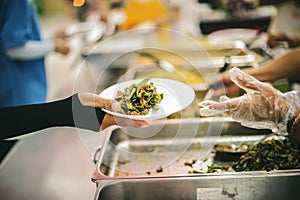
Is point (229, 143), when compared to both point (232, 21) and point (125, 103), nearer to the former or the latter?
point (125, 103)

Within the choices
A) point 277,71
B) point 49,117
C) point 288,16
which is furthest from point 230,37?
point 49,117

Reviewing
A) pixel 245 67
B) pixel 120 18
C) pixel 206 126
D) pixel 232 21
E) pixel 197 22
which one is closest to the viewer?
Result: pixel 206 126

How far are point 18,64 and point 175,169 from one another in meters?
0.98

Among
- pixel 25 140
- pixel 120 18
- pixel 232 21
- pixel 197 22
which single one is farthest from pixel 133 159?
pixel 120 18

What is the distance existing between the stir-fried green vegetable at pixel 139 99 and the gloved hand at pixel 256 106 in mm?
147

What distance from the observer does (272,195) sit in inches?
46.6

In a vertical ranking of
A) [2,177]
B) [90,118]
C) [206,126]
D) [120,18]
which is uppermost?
[120,18]

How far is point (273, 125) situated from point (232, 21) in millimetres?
1682

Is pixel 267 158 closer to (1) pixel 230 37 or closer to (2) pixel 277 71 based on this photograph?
(2) pixel 277 71

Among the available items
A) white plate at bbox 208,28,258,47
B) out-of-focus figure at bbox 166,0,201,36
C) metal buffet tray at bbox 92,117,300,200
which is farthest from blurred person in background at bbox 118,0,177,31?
metal buffet tray at bbox 92,117,300,200

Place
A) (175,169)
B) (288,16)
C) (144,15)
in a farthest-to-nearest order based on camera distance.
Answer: (144,15) → (288,16) → (175,169)

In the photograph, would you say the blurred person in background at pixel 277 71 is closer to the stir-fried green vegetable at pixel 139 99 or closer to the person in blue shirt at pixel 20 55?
the stir-fried green vegetable at pixel 139 99

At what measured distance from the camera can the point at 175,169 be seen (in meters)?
1.36

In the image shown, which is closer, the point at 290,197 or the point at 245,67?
the point at 290,197
